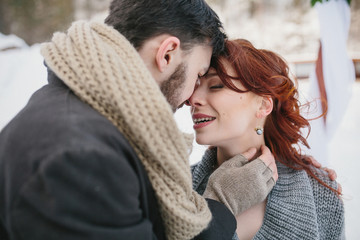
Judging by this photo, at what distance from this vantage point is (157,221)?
32.2 inches

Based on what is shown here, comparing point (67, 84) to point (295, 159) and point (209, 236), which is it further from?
point (295, 159)

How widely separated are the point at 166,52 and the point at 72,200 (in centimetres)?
65

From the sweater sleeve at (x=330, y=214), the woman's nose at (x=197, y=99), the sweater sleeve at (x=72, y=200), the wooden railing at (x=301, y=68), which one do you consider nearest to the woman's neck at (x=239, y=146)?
the woman's nose at (x=197, y=99)

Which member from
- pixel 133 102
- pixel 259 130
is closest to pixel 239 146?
pixel 259 130

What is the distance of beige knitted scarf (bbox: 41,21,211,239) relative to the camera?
704mm

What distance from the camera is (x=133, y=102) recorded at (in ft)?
2.32

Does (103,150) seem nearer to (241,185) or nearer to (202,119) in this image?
(241,185)

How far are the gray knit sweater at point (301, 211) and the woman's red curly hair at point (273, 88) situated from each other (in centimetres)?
6

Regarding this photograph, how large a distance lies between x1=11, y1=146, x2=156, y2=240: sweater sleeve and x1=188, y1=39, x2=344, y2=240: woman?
764 mm

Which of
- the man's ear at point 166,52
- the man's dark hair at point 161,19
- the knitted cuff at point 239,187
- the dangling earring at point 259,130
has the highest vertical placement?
the man's dark hair at point 161,19

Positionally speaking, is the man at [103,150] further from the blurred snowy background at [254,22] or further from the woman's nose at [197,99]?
the blurred snowy background at [254,22]

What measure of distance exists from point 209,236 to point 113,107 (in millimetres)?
Answer: 524

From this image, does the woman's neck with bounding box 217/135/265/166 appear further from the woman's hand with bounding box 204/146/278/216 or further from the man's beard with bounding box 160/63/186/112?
the man's beard with bounding box 160/63/186/112

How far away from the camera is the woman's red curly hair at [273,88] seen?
144cm
